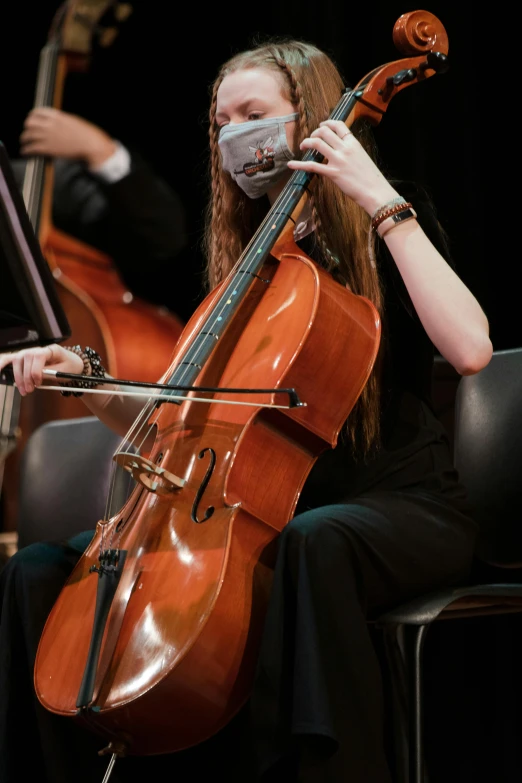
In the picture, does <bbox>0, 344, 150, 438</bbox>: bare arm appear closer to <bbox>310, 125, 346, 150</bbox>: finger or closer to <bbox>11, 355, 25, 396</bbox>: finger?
<bbox>11, 355, 25, 396</bbox>: finger

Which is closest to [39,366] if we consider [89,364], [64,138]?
[89,364]

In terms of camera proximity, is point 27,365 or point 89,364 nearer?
point 27,365

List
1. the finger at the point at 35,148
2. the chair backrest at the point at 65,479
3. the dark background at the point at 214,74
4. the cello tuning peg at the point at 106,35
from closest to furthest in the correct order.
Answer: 1. the chair backrest at the point at 65,479
2. the dark background at the point at 214,74
3. the finger at the point at 35,148
4. the cello tuning peg at the point at 106,35

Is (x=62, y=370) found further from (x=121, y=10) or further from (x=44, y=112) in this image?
(x=121, y=10)

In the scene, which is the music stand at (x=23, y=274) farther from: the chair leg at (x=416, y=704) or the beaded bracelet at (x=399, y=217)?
the chair leg at (x=416, y=704)

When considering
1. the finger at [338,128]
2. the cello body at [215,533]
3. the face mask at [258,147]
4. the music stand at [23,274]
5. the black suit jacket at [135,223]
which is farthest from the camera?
the black suit jacket at [135,223]

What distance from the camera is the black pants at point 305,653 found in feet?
3.43

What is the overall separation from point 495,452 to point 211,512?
60 cm

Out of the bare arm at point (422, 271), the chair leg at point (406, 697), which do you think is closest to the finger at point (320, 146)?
the bare arm at point (422, 271)

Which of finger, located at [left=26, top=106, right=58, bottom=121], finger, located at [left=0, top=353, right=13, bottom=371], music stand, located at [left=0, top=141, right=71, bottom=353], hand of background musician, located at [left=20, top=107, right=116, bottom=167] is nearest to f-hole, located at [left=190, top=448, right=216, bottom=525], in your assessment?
music stand, located at [left=0, top=141, right=71, bottom=353]

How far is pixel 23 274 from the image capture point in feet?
4.02

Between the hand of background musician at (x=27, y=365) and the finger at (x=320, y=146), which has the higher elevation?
the finger at (x=320, y=146)

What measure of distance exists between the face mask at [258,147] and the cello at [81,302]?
1228 millimetres

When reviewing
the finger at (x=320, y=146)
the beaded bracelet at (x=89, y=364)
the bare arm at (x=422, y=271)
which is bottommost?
the beaded bracelet at (x=89, y=364)
